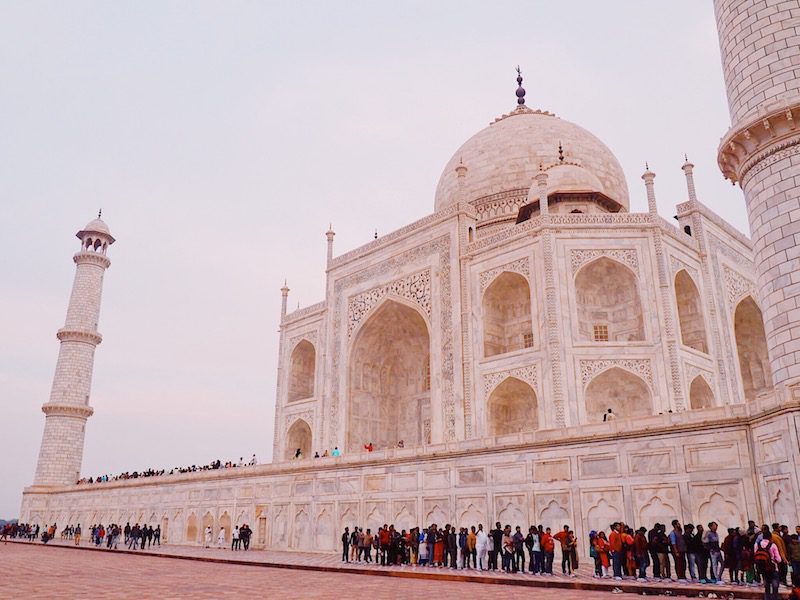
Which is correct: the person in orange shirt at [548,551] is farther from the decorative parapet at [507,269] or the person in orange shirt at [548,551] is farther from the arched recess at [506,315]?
the decorative parapet at [507,269]

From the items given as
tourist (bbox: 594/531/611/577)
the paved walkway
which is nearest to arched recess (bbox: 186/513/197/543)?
the paved walkway

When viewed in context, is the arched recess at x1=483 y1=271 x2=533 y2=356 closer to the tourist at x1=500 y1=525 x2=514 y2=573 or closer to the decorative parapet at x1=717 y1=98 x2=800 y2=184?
the tourist at x1=500 y1=525 x2=514 y2=573

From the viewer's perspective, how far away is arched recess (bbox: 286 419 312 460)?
26094 mm

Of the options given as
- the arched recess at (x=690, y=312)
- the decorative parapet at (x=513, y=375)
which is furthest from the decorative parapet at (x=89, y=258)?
the arched recess at (x=690, y=312)

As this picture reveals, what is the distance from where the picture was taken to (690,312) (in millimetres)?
19391

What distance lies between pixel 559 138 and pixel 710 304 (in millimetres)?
11015

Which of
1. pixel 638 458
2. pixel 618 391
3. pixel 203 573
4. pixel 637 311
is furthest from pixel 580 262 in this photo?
pixel 203 573

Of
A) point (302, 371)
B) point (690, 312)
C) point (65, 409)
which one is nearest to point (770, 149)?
point (690, 312)

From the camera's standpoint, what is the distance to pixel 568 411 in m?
16.9

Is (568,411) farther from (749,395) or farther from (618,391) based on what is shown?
(749,395)

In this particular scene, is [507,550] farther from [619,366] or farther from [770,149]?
[619,366]

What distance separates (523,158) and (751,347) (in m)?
11.1

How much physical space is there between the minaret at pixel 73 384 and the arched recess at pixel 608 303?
23369 mm

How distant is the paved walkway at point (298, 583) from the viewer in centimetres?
734
